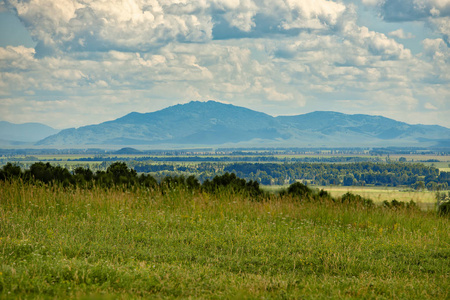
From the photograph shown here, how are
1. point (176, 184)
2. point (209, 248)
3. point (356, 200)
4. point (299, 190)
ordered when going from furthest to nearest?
point (299, 190) → point (176, 184) → point (356, 200) → point (209, 248)

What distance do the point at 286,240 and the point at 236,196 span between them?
5.28m

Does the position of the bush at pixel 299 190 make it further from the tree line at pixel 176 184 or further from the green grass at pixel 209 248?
the green grass at pixel 209 248

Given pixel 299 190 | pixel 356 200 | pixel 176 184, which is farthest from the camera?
pixel 299 190

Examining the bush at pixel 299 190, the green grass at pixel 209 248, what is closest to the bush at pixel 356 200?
the green grass at pixel 209 248

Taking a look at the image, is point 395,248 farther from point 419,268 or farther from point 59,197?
point 59,197

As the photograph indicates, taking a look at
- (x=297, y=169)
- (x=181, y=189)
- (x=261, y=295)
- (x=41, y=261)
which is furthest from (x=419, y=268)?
(x=297, y=169)

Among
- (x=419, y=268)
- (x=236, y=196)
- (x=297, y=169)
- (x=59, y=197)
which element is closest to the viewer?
(x=419, y=268)

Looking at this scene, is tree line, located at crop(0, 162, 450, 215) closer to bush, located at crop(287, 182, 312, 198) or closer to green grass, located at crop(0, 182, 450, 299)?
bush, located at crop(287, 182, 312, 198)

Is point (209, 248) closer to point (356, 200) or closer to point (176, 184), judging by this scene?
point (176, 184)

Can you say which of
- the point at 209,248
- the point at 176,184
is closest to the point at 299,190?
the point at 176,184

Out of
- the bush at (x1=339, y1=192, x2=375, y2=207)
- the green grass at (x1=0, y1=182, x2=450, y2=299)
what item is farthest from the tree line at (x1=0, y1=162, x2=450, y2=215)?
the green grass at (x1=0, y1=182, x2=450, y2=299)

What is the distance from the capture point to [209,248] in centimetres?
1066

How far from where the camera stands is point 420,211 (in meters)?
17.0

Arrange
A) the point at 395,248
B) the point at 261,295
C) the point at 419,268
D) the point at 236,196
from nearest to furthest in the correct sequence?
the point at 261,295, the point at 419,268, the point at 395,248, the point at 236,196
